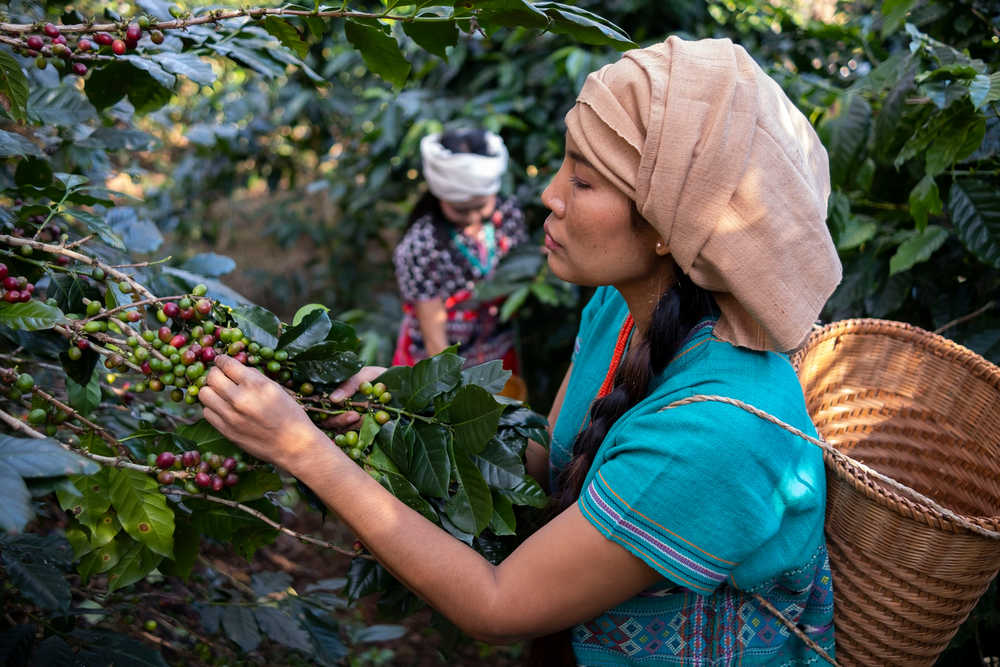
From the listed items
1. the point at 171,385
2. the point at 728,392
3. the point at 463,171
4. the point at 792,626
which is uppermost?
the point at 728,392

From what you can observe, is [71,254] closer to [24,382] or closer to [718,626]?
[24,382]

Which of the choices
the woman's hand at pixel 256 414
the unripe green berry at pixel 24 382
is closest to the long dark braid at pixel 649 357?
the woman's hand at pixel 256 414

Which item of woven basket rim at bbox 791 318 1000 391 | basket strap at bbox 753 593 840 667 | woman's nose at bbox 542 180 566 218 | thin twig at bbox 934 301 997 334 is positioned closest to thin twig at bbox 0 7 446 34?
woman's nose at bbox 542 180 566 218

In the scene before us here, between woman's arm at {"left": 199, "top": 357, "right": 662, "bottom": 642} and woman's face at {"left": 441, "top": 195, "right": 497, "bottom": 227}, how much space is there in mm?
2412

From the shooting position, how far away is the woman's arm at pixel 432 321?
12.1 feet

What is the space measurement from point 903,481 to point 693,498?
79cm

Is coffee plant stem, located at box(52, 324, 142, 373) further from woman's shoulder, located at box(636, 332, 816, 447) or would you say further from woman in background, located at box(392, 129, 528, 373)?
woman in background, located at box(392, 129, 528, 373)

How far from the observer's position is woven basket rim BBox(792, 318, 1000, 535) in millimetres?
1335

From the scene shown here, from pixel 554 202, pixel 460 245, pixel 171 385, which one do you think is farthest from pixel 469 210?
pixel 171 385

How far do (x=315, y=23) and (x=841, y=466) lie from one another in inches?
48.1

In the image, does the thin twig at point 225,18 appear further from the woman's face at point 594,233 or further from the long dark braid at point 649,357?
the long dark braid at point 649,357

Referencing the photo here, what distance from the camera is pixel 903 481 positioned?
1796 millimetres

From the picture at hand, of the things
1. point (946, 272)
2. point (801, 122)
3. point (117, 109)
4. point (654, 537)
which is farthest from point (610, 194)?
point (946, 272)

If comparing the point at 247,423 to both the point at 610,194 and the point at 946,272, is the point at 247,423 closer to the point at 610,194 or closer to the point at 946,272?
the point at 610,194
